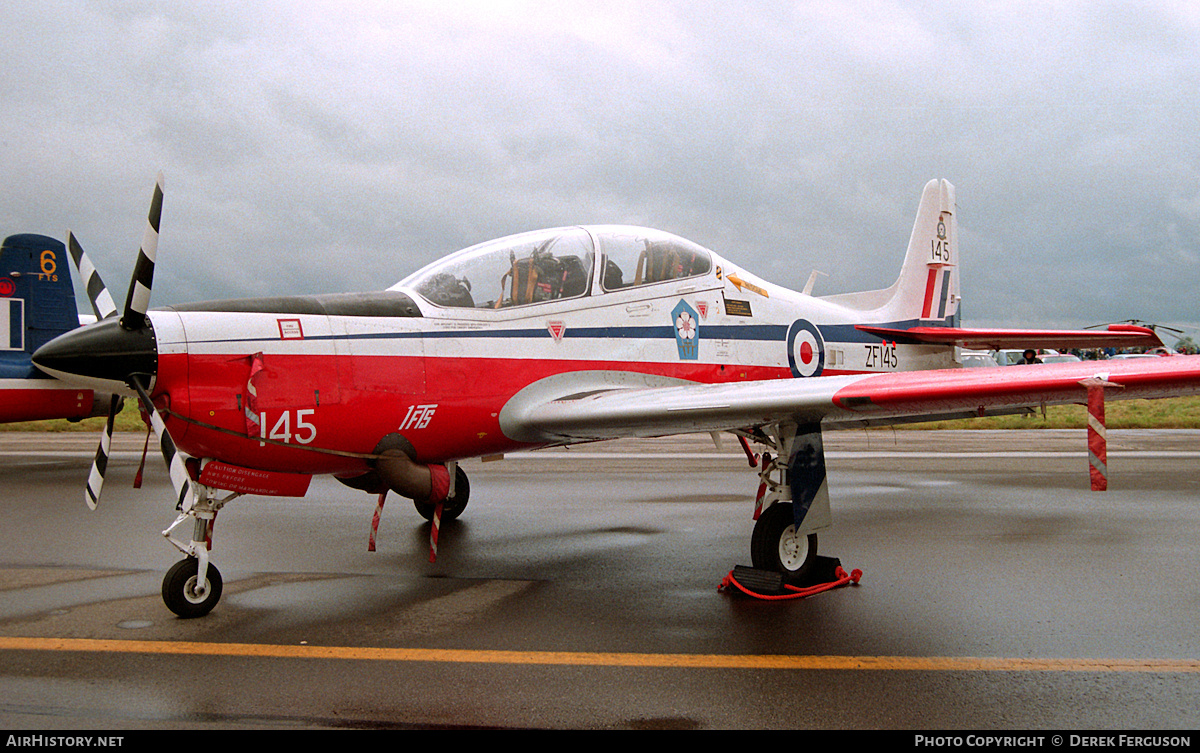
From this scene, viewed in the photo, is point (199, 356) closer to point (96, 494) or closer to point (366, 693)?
point (96, 494)

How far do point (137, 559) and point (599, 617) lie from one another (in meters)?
3.79

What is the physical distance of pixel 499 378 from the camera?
17.1 ft

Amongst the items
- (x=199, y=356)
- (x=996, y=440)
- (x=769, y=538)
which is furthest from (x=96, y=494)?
(x=996, y=440)

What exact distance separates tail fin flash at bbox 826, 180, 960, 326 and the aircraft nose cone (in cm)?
646

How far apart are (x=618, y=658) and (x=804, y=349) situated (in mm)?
3991

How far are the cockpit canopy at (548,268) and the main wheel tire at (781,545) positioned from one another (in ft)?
6.42

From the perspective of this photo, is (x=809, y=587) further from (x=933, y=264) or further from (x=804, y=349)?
(x=933, y=264)

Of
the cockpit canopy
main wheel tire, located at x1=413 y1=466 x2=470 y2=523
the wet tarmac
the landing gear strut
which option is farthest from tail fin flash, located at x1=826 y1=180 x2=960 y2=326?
the landing gear strut

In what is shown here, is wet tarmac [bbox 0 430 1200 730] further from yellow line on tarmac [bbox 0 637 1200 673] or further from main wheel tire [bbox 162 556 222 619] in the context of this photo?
main wheel tire [bbox 162 556 222 619]

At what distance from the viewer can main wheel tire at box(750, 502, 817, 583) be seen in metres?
5.06

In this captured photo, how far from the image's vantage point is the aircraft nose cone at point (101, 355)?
400 centimetres

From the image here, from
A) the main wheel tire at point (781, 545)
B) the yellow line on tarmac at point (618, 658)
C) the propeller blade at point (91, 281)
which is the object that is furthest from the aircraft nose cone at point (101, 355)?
the main wheel tire at point (781, 545)

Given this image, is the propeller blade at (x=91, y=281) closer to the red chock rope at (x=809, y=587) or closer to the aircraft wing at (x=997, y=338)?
the red chock rope at (x=809, y=587)

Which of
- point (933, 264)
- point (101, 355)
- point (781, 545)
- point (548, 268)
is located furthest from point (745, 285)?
point (101, 355)
